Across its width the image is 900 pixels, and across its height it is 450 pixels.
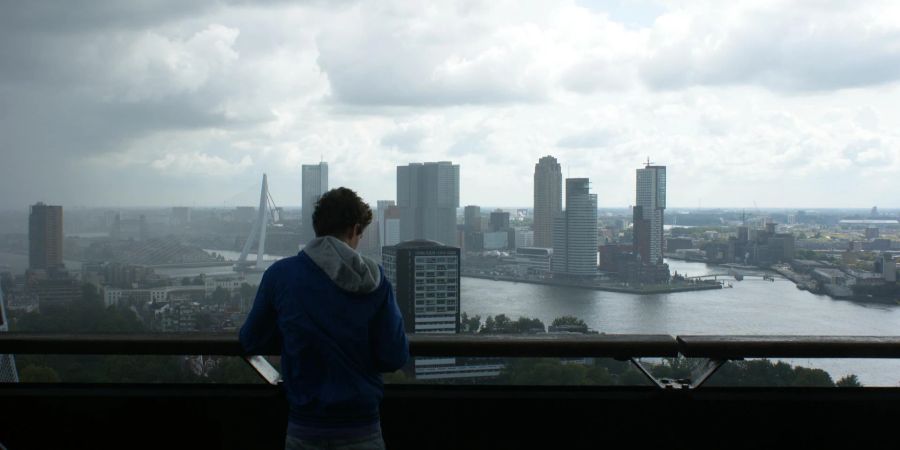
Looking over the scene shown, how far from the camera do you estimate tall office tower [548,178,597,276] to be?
8.84 m

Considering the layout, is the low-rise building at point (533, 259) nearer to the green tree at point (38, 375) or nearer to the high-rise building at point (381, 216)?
the high-rise building at point (381, 216)

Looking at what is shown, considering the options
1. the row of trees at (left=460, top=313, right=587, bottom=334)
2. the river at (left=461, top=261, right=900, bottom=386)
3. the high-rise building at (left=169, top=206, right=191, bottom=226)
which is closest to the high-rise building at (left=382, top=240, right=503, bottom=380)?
the row of trees at (left=460, top=313, right=587, bottom=334)

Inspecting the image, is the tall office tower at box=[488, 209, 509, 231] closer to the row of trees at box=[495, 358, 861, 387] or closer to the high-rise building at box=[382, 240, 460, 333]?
the high-rise building at box=[382, 240, 460, 333]

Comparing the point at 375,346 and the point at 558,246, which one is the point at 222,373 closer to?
the point at 375,346

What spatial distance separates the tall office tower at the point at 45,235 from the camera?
657 cm

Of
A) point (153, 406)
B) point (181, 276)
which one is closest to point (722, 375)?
point (153, 406)

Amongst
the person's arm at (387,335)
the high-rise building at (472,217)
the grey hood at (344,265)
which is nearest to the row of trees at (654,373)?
the person's arm at (387,335)

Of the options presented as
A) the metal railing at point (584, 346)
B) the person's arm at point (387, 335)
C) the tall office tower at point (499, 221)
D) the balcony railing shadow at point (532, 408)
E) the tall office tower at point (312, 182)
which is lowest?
the balcony railing shadow at point (532, 408)

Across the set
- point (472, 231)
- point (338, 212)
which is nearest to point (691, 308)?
point (472, 231)

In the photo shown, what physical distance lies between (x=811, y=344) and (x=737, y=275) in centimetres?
461

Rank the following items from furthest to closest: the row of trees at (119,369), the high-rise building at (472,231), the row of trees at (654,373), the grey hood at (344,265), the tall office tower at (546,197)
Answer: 1. the tall office tower at (546,197)
2. the high-rise building at (472,231)
3. the row of trees at (119,369)
4. the row of trees at (654,373)
5. the grey hood at (344,265)

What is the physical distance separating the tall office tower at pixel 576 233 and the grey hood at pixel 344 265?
257 inches

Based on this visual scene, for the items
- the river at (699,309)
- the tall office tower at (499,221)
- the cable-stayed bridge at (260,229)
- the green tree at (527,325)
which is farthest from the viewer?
the tall office tower at (499,221)

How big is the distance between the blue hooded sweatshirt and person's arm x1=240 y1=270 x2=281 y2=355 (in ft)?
0.08
